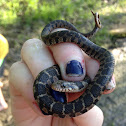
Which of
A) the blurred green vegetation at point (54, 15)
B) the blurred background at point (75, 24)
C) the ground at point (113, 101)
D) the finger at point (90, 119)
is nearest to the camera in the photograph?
the finger at point (90, 119)

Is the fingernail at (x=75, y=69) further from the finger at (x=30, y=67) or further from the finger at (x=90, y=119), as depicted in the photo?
the finger at (x=90, y=119)

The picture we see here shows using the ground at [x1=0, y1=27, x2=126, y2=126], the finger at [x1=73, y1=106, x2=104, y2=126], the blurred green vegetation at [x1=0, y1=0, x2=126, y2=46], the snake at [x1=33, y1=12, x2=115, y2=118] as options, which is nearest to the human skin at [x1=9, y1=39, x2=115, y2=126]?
the finger at [x1=73, y1=106, x2=104, y2=126]

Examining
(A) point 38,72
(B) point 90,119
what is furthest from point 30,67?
(B) point 90,119

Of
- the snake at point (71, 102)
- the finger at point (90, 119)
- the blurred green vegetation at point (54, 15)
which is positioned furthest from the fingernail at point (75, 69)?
the blurred green vegetation at point (54, 15)

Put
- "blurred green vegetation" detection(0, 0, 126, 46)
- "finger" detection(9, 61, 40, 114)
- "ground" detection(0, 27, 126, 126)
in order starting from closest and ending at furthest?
1. "finger" detection(9, 61, 40, 114)
2. "ground" detection(0, 27, 126, 126)
3. "blurred green vegetation" detection(0, 0, 126, 46)

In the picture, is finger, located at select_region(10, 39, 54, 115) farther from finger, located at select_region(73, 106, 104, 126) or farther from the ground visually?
the ground
